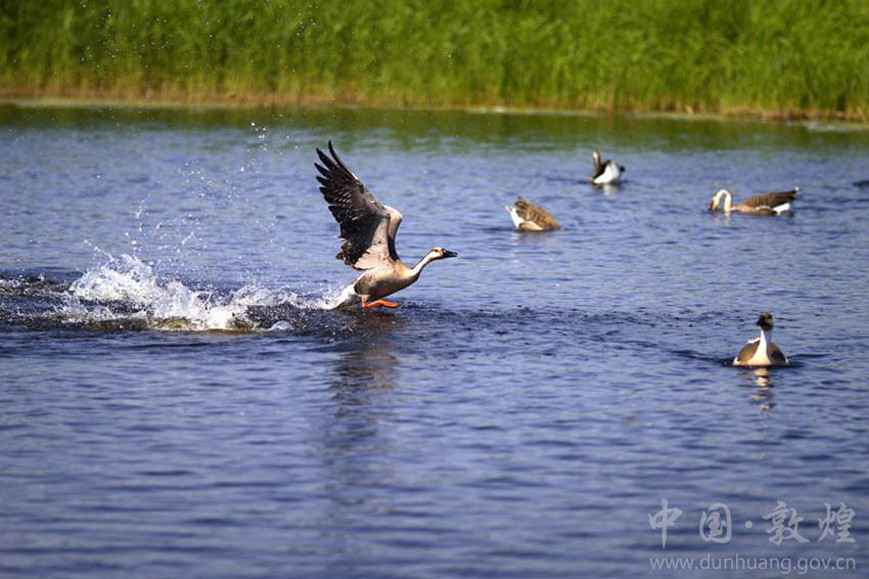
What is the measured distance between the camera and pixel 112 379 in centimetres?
1330

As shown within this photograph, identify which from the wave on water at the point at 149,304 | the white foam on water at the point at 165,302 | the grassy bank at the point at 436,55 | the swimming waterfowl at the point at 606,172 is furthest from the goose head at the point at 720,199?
the grassy bank at the point at 436,55

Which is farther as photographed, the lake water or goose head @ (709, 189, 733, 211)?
goose head @ (709, 189, 733, 211)

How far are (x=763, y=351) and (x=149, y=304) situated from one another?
21.9ft

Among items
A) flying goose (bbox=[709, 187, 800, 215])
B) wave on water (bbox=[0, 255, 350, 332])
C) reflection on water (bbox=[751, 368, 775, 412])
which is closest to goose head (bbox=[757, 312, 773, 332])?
reflection on water (bbox=[751, 368, 775, 412])

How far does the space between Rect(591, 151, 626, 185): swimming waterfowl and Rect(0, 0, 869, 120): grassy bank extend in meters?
10.5

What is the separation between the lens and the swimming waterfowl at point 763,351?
14.0 metres

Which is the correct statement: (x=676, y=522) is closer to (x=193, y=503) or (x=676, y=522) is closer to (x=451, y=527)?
(x=451, y=527)

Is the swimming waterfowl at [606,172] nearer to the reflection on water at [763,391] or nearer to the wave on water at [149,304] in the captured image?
the wave on water at [149,304]

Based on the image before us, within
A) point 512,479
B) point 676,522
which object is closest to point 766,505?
point 676,522

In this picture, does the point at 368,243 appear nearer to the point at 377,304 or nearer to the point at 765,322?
the point at 377,304

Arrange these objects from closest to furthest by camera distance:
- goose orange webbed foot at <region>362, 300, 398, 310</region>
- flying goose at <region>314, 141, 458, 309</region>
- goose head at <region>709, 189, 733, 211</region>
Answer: flying goose at <region>314, 141, 458, 309</region> < goose orange webbed foot at <region>362, 300, 398, 310</region> < goose head at <region>709, 189, 733, 211</region>

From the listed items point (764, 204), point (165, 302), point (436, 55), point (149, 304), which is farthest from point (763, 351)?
point (436, 55)

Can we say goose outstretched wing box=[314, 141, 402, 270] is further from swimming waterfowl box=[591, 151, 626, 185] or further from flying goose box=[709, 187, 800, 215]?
swimming waterfowl box=[591, 151, 626, 185]

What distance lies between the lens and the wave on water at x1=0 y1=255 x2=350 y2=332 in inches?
620
